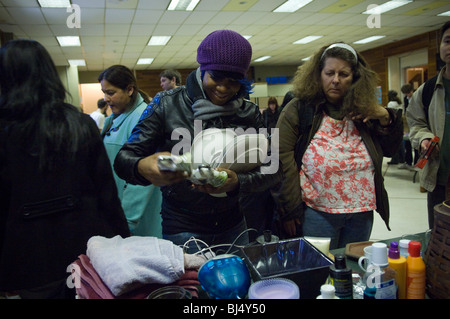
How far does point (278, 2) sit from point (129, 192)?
609 centimetres

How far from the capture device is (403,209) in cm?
413

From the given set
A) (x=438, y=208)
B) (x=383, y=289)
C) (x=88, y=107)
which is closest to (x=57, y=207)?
(x=383, y=289)

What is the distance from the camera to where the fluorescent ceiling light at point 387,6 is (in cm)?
706

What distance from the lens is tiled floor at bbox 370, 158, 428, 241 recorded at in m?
3.44

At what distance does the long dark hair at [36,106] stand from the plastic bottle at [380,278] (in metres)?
0.93

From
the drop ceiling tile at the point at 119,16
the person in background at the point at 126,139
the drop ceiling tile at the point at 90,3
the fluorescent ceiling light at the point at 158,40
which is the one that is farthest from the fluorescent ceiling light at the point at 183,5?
the person in background at the point at 126,139

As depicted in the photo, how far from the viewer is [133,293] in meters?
0.88

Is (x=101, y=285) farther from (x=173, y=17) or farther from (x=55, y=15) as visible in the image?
(x=173, y=17)

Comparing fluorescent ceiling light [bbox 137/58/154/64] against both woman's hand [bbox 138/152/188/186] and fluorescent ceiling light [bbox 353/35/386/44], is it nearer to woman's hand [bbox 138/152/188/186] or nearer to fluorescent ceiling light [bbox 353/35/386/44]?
fluorescent ceiling light [bbox 353/35/386/44]

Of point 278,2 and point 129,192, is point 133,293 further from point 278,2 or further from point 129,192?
point 278,2

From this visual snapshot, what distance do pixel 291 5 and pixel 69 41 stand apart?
5544 millimetres

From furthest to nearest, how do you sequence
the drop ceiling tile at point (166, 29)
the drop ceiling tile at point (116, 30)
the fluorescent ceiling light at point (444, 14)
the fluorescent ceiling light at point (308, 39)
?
the fluorescent ceiling light at point (308, 39), the fluorescent ceiling light at point (444, 14), the drop ceiling tile at point (166, 29), the drop ceiling tile at point (116, 30)

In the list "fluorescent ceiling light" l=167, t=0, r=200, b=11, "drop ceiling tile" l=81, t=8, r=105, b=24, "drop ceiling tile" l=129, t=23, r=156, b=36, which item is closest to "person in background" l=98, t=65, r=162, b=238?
"fluorescent ceiling light" l=167, t=0, r=200, b=11

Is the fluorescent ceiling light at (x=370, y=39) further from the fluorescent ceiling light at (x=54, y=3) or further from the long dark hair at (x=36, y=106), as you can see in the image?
the long dark hair at (x=36, y=106)
